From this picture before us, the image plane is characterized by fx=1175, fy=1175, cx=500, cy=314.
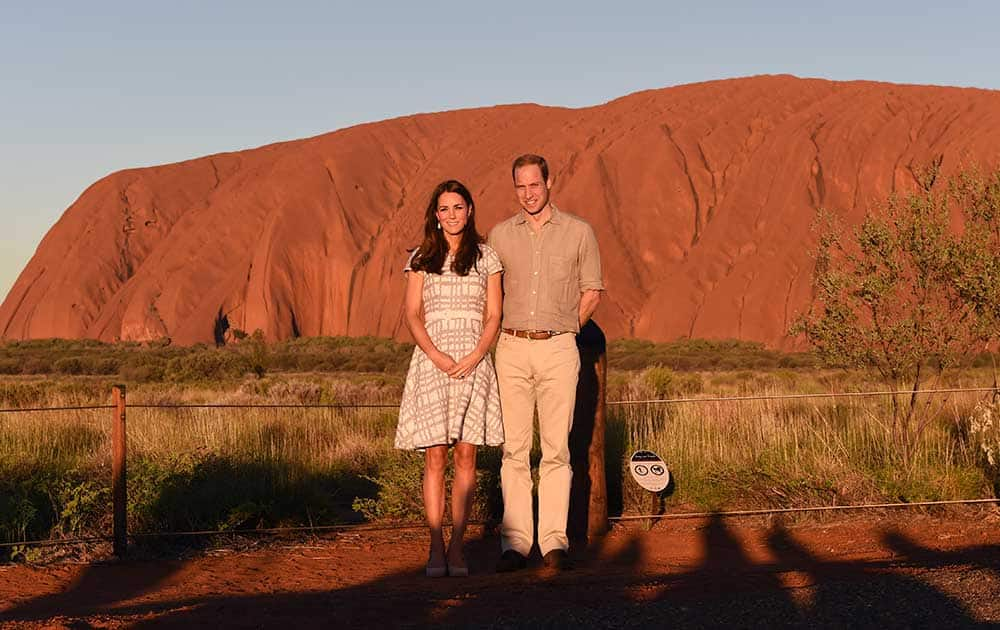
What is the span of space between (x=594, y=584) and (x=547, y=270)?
173 centimetres

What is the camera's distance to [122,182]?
73.8 meters

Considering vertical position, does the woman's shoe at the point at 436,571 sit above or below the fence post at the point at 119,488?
below

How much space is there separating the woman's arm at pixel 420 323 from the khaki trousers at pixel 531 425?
0.43 meters

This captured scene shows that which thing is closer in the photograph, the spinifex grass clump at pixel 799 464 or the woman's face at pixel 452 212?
the woman's face at pixel 452 212

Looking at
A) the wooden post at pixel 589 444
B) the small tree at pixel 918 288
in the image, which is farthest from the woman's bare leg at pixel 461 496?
the small tree at pixel 918 288

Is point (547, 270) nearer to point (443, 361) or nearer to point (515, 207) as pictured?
point (443, 361)

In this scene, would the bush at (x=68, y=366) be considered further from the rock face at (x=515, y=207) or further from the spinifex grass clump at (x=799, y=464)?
the spinifex grass clump at (x=799, y=464)

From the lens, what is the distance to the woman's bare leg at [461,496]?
6492 mm

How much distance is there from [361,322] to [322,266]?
4612 mm

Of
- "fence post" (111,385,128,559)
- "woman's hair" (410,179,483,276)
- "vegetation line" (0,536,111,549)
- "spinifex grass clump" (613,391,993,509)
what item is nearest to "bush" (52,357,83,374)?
"spinifex grass clump" (613,391,993,509)

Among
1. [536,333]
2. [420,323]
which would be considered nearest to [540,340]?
[536,333]

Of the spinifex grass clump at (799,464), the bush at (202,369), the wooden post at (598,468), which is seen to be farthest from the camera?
the bush at (202,369)

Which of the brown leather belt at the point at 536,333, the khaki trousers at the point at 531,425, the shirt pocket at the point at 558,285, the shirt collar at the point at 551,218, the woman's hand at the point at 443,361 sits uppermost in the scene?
the shirt collar at the point at 551,218

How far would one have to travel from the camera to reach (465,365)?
6.30 m
